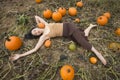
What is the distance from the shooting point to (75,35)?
4.33 metres

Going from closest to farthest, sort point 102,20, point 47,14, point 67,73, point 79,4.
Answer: point 67,73 < point 102,20 < point 47,14 < point 79,4

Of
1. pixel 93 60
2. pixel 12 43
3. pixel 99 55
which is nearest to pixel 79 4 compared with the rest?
pixel 99 55

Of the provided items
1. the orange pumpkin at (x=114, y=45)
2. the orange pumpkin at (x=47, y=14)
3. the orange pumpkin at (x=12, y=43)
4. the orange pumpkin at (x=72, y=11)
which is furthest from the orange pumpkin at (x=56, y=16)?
the orange pumpkin at (x=114, y=45)

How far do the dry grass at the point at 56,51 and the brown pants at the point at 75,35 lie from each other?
0.52 feet

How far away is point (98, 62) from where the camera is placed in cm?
414

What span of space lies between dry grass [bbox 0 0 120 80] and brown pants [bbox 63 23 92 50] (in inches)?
6.3

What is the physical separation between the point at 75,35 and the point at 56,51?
551 mm

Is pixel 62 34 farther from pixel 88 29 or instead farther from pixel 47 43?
pixel 88 29

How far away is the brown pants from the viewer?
4.27m

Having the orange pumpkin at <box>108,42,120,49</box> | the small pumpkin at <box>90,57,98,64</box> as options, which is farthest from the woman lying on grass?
the orange pumpkin at <box>108,42,120,49</box>

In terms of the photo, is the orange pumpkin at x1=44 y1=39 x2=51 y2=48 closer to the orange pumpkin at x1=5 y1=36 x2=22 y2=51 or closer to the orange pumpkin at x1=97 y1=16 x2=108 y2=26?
the orange pumpkin at x1=5 y1=36 x2=22 y2=51

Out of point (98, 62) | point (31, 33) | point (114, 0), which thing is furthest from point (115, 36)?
point (31, 33)

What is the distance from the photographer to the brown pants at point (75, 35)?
14.0 feet

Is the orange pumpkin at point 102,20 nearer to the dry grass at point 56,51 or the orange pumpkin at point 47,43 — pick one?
the dry grass at point 56,51
